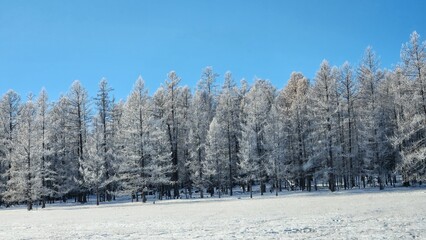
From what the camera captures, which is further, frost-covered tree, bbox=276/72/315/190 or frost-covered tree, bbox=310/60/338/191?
frost-covered tree, bbox=276/72/315/190

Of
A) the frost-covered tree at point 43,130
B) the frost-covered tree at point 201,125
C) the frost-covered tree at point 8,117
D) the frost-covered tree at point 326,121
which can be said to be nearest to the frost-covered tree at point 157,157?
the frost-covered tree at point 201,125

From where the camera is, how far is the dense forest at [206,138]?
4447 centimetres

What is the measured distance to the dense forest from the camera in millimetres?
44469

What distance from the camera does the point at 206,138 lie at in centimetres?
5091

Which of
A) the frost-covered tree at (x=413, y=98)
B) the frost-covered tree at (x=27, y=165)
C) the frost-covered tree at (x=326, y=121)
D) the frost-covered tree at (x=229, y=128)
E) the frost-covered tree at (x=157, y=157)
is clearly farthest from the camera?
the frost-covered tree at (x=229, y=128)

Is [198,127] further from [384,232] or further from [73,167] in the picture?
[384,232]

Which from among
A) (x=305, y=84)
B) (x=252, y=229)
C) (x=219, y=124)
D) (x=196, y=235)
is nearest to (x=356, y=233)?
(x=252, y=229)

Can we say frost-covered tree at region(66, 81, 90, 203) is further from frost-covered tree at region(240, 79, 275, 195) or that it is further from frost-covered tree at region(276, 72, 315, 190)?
frost-covered tree at region(276, 72, 315, 190)

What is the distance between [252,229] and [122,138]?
38.1 meters

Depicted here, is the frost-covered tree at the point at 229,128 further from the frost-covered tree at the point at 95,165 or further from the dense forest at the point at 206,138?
the frost-covered tree at the point at 95,165

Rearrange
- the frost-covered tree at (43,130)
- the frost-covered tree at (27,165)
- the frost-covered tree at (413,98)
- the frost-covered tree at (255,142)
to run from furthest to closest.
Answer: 1. the frost-covered tree at (255,142)
2. the frost-covered tree at (43,130)
3. the frost-covered tree at (27,165)
4. the frost-covered tree at (413,98)

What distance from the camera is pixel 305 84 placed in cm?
5728

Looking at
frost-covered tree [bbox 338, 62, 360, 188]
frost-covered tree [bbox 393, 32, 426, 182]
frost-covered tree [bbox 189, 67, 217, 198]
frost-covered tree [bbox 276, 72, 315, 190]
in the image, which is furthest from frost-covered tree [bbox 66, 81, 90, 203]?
frost-covered tree [bbox 393, 32, 426, 182]

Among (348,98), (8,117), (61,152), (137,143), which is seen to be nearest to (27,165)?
(137,143)
